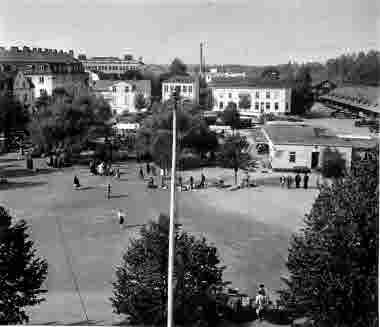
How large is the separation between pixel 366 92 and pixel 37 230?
18.2 m

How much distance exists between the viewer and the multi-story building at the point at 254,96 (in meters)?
27.8

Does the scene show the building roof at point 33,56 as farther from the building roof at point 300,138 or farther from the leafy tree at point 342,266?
the leafy tree at point 342,266

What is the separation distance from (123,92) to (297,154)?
52.8 ft

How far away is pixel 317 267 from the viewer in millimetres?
5008

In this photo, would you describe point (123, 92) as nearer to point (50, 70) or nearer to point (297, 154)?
point (50, 70)

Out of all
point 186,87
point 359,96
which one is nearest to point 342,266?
point 359,96

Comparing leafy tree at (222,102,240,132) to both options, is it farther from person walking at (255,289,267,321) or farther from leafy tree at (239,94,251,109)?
person walking at (255,289,267,321)

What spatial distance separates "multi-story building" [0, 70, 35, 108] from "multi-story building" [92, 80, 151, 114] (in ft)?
14.6

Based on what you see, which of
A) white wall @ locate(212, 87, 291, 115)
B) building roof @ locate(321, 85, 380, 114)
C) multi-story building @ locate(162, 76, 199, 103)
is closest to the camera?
building roof @ locate(321, 85, 380, 114)

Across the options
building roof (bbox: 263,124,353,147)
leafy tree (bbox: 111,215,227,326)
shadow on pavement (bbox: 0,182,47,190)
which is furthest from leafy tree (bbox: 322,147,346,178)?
leafy tree (bbox: 111,215,227,326)

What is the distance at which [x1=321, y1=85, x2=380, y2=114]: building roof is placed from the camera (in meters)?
19.0

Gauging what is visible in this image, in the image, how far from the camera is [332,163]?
13.1 metres

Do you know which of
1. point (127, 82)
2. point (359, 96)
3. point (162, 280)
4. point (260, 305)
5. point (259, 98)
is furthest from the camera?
point (127, 82)

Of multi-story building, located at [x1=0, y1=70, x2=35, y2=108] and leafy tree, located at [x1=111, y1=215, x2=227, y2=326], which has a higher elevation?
multi-story building, located at [x1=0, y1=70, x2=35, y2=108]
